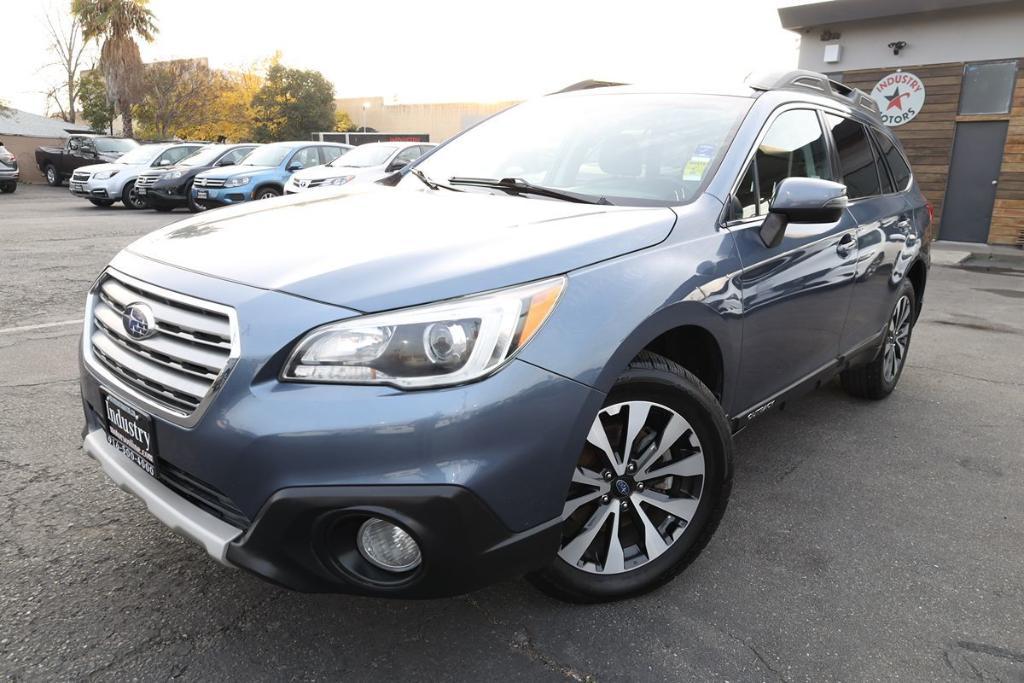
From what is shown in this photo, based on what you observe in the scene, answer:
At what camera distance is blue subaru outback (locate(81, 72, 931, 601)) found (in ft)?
5.90

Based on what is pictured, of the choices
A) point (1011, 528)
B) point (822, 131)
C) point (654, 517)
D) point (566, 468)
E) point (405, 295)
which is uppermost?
point (822, 131)

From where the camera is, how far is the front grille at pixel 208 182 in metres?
14.5

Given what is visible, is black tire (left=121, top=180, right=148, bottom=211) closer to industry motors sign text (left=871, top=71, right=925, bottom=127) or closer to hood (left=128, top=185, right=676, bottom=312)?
industry motors sign text (left=871, top=71, right=925, bottom=127)

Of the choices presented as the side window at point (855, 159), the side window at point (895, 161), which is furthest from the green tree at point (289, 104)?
the side window at point (855, 159)

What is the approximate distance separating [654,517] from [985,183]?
13.6m

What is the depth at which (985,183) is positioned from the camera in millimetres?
13133

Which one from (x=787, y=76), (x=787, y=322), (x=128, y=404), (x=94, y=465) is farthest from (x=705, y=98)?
(x=94, y=465)

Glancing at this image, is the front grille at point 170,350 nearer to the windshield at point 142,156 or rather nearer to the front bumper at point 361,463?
the front bumper at point 361,463

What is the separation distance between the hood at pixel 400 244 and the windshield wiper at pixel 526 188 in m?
0.11

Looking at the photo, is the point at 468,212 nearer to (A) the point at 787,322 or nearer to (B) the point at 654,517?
(B) the point at 654,517

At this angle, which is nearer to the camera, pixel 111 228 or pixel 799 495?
pixel 799 495

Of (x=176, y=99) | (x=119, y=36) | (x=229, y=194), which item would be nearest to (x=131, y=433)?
(x=229, y=194)

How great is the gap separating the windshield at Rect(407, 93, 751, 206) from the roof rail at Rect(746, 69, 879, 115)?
29cm

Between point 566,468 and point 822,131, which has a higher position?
point 822,131
